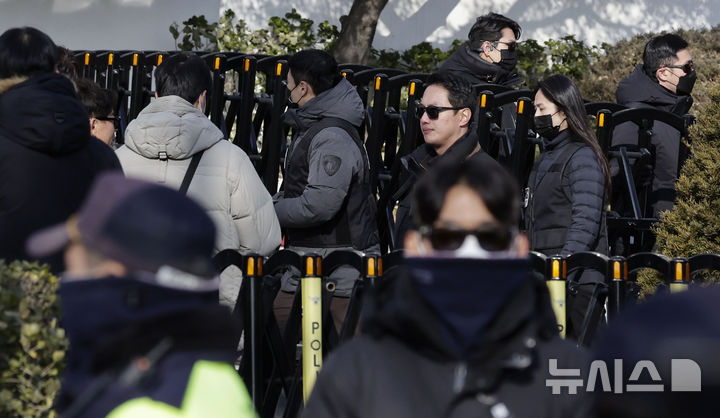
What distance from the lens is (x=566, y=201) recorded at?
537 cm

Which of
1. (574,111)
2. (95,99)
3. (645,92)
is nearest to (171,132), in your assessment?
(95,99)

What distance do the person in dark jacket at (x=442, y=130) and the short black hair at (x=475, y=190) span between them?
2.69 metres

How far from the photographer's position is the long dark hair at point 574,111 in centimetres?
541

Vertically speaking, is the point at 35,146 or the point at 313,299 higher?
the point at 35,146

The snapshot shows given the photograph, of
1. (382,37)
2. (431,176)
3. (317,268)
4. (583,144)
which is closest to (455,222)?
(431,176)

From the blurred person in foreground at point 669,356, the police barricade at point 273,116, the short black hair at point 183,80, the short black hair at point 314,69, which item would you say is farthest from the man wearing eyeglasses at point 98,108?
the blurred person in foreground at point 669,356

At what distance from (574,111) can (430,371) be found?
11.5 feet

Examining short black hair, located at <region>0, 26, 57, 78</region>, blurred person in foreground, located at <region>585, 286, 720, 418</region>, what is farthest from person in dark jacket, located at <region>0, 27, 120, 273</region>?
blurred person in foreground, located at <region>585, 286, 720, 418</region>

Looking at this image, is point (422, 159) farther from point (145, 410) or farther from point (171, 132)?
point (145, 410)

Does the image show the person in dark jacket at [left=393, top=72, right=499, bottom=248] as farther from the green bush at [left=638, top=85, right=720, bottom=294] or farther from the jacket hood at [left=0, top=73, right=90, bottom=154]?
the jacket hood at [left=0, top=73, right=90, bottom=154]

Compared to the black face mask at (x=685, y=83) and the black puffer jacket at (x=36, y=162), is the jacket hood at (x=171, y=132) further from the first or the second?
the black face mask at (x=685, y=83)

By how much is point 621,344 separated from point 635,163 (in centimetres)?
540

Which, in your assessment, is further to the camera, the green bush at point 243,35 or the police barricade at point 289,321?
the green bush at point 243,35

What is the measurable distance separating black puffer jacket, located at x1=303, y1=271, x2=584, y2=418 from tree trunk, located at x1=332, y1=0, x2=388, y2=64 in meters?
11.4
